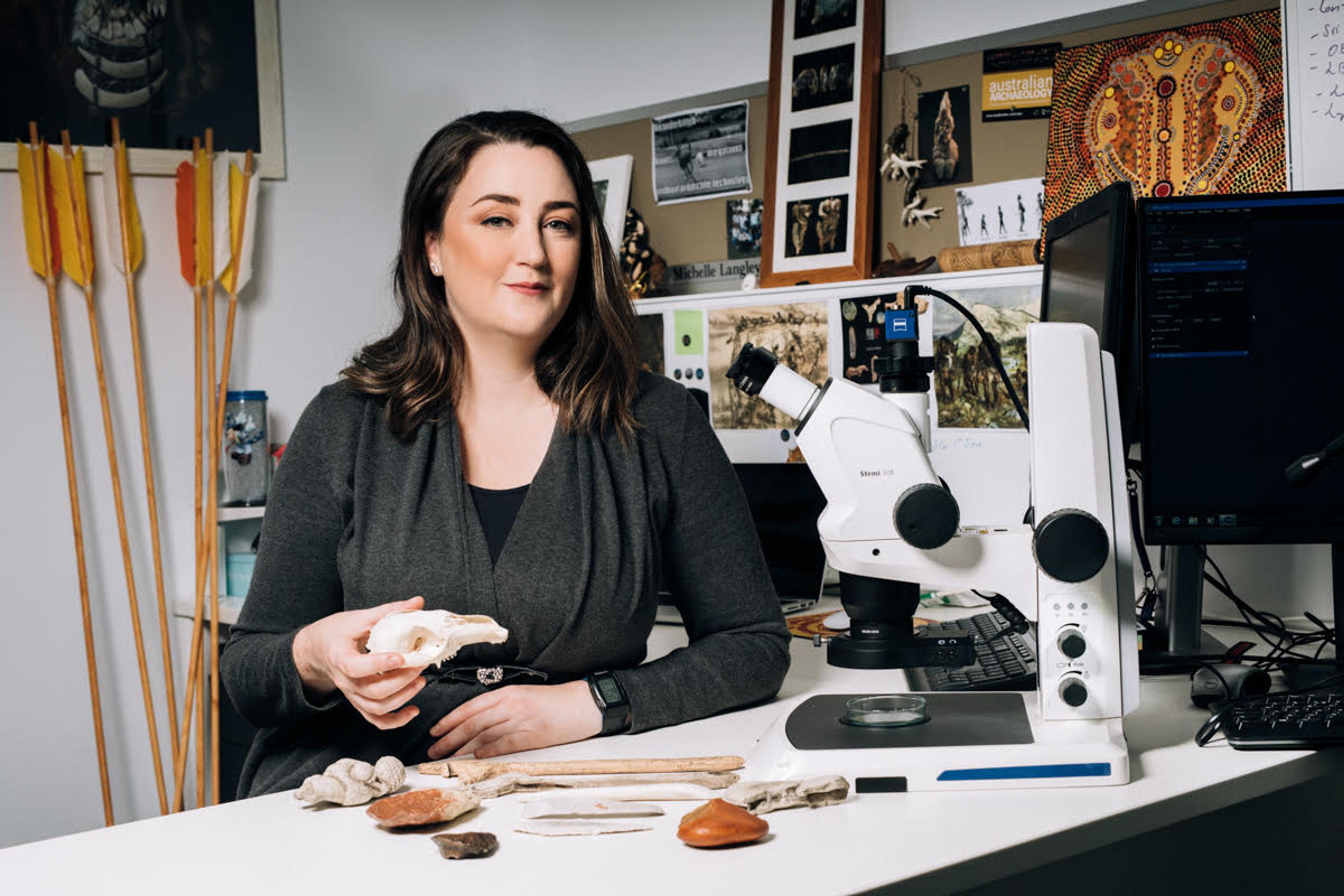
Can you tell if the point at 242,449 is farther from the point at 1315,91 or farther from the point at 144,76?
the point at 1315,91

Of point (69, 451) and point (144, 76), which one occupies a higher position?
point (144, 76)

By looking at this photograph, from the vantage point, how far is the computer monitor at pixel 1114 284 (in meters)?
1.41

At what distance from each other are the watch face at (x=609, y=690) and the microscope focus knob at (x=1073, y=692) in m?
0.45

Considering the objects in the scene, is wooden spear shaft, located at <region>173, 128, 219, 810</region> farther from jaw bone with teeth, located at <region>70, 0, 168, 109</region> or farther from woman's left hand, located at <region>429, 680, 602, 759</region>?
woman's left hand, located at <region>429, 680, 602, 759</region>

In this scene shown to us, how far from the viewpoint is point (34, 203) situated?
253 centimetres

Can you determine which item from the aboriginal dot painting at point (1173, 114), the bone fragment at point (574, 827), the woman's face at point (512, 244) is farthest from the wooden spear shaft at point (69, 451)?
the aboriginal dot painting at point (1173, 114)

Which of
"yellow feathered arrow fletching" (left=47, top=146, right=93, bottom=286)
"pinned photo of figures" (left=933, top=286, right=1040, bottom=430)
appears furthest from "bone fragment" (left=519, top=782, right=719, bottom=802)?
"yellow feathered arrow fletching" (left=47, top=146, right=93, bottom=286)

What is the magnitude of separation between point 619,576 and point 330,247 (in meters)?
1.86

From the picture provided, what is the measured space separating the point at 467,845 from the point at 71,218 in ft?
7.00

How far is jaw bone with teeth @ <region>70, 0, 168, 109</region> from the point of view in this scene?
2.62 m

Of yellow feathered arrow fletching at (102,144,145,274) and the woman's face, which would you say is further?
yellow feathered arrow fletching at (102,144,145,274)

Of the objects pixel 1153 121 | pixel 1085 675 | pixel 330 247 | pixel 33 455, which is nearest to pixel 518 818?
pixel 1085 675

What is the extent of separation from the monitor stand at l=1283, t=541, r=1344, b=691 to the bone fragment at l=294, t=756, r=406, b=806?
1017 mm

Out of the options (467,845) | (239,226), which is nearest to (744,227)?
(239,226)
